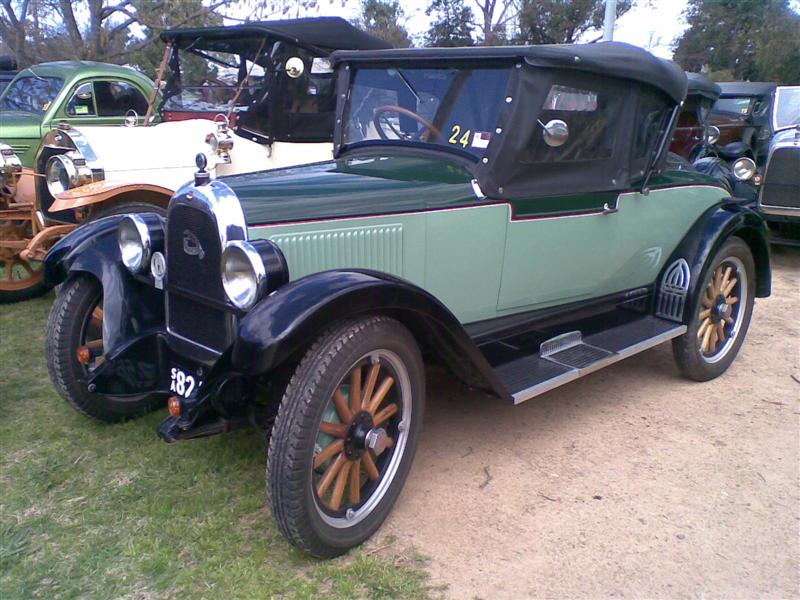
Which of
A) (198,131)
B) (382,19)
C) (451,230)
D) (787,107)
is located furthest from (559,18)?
(451,230)

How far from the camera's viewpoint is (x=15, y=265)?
6.27 meters

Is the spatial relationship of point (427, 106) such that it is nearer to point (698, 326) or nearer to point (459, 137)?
point (459, 137)

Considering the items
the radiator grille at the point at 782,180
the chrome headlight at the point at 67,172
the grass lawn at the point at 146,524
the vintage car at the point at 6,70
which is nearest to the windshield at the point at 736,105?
the radiator grille at the point at 782,180

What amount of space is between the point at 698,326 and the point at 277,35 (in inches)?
165

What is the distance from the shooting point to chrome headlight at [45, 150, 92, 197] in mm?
5367

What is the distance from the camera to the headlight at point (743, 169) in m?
7.61

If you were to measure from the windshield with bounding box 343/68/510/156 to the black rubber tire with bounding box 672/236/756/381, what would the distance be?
181 centimetres

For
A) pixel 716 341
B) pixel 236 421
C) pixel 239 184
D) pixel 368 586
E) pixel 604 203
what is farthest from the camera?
pixel 716 341

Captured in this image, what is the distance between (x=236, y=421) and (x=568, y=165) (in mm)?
2060

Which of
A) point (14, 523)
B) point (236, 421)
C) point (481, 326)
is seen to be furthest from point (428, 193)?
point (14, 523)

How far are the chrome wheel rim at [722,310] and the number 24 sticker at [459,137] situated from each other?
190 centimetres

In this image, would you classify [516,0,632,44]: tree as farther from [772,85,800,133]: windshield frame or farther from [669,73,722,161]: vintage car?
[669,73,722,161]: vintage car

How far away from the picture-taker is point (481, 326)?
136 inches

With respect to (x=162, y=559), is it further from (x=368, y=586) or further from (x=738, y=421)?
(x=738, y=421)
